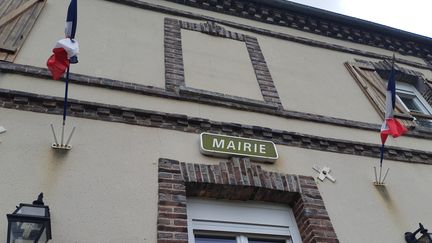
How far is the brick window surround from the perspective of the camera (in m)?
4.32

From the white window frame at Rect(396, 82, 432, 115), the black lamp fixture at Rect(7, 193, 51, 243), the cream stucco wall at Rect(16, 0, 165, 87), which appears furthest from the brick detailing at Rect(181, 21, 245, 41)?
the black lamp fixture at Rect(7, 193, 51, 243)

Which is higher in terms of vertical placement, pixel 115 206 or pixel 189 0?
pixel 189 0

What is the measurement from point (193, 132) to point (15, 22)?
3007 millimetres

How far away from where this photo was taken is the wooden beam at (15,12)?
18.6 ft

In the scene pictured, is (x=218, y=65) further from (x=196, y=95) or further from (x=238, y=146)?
(x=238, y=146)

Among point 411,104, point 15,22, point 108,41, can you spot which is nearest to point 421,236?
point 411,104

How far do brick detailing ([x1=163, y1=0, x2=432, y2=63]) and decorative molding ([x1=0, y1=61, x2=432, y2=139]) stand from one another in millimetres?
2793

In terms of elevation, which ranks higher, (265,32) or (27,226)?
(265,32)

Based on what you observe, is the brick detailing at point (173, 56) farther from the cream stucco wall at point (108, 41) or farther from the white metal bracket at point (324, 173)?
the white metal bracket at point (324, 173)

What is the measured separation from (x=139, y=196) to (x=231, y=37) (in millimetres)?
4053

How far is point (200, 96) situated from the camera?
5777mm

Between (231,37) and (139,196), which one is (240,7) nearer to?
(231,37)

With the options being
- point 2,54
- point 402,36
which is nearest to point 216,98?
point 2,54

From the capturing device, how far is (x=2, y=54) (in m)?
5.13
